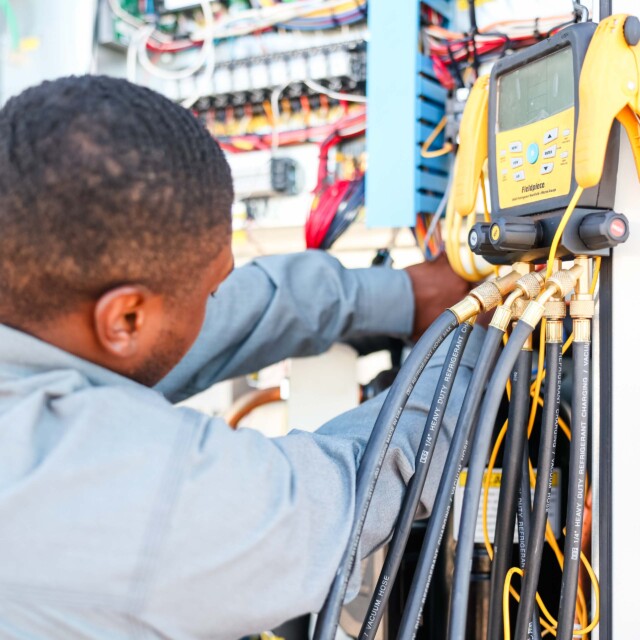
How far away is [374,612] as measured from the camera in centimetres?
72

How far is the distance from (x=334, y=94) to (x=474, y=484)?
0.86 metres

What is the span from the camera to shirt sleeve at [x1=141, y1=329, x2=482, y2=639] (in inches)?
24.4

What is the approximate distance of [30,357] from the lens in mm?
658

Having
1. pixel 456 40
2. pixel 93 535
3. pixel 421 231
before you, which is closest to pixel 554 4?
pixel 456 40

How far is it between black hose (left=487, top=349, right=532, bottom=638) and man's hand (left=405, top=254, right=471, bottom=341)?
1.06 ft

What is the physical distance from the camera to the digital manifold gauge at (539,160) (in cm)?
73

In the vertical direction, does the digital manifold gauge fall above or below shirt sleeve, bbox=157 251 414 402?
above

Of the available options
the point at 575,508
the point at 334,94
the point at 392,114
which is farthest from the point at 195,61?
the point at 575,508

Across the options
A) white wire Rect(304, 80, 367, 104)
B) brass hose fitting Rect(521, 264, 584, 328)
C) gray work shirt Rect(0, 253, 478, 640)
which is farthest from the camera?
white wire Rect(304, 80, 367, 104)

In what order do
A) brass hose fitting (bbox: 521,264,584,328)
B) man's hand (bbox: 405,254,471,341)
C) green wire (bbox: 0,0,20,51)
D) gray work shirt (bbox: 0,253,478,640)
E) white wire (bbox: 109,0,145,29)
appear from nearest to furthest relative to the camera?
→ gray work shirt (bbox: 0,253,478,640) < brass hose fitting (bbox: 521,264,584,328) < man's hand (bbox: 405,254,471,341) < white wire (bbox: 109,0,145,29) < green wire (bbox: 0,0,20,51)

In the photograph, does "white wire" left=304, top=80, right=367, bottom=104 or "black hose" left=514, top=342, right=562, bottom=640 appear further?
"white wire" left=304, top=80, right=367, bottom=104

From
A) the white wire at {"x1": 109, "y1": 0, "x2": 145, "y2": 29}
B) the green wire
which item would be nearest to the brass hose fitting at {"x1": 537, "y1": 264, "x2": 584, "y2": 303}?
the white wire at {"x1": 109, "y1": 0, "x2": 145, "y2": 29}

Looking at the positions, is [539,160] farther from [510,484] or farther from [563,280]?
[510,484]

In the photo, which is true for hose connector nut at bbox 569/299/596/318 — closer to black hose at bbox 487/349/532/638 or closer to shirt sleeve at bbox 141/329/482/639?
black hose at bbox 487/349/532/638
